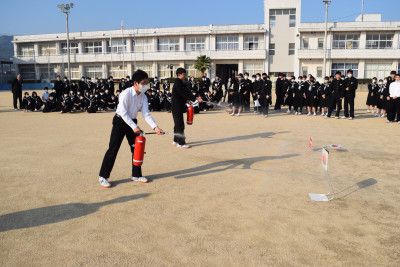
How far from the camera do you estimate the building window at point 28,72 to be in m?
58.4

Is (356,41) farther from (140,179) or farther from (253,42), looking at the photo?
(140,179)

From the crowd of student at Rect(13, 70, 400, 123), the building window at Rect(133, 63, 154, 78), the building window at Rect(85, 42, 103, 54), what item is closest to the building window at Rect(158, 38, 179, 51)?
the building window at Rect(133, 63, 154, 78)

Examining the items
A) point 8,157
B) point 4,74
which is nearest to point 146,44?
point 4,74

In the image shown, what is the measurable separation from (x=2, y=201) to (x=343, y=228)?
4.82 m

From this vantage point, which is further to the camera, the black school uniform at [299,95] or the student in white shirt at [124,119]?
the black school uniform at [299,95]

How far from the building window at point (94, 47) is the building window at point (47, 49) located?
6.82 meters

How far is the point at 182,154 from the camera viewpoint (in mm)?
7738

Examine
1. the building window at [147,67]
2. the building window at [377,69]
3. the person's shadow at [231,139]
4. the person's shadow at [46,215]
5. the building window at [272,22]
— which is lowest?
the person's shadow at [46,215]

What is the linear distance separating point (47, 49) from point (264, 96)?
5326cm

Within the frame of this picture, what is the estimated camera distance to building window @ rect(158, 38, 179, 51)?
49.1 m

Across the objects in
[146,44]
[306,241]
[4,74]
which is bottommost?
[306,241]

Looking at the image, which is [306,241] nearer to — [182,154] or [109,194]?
[109,194]

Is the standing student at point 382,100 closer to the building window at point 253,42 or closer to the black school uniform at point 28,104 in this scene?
the black school uniform at point 28,104

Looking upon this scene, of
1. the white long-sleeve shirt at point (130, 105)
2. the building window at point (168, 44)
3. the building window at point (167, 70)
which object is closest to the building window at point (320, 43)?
the building window at point (168, 44)
